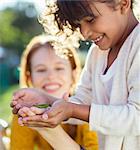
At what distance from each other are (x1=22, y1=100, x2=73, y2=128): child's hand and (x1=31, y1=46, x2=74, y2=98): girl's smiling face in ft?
3.33

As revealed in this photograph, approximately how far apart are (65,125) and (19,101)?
1.13 ft

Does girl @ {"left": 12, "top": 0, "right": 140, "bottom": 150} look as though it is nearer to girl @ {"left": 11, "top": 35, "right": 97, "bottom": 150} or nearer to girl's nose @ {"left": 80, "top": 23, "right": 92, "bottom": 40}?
girl's nose @ {"left": 80, "top": 23, "right": 92, "bottom": 40}

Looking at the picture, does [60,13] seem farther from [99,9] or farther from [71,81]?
[71,81]

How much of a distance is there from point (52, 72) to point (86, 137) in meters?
0.67

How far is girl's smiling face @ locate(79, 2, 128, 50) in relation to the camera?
1655mm

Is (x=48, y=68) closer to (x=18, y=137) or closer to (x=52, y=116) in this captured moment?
(x=18, y=137)

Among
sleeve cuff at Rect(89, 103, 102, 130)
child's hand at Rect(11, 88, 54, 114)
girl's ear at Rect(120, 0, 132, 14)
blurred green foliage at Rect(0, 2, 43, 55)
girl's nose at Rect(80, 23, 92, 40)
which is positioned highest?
blurred green foliage at Rect(0, 2, 43, 55)

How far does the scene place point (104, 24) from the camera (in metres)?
1.67

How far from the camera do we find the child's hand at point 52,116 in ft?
5.05

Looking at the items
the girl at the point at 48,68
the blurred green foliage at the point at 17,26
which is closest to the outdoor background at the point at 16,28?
the blurred green foliage at the point at 17,26

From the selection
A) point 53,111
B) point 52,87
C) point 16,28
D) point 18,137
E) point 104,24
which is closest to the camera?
point 53,111

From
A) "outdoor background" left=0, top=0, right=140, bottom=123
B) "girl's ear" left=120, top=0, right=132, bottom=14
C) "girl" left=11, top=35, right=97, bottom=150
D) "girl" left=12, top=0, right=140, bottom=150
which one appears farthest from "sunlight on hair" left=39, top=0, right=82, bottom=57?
"outdoor background" left=0, top=0, right=140, bottom=123

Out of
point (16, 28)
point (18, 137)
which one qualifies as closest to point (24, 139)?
point (18, 137)

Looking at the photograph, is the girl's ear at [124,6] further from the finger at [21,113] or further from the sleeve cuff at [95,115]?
the finger at [21,113]
